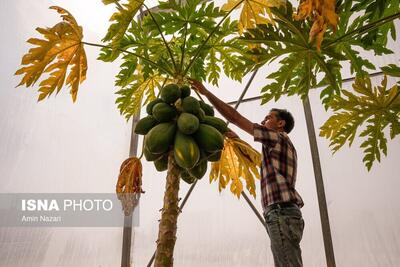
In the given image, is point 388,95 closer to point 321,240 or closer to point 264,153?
point 264,153

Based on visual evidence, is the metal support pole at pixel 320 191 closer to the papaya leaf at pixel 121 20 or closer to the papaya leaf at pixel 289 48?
the papaya leaf at pixel 289 48

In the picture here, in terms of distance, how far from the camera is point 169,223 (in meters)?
0.79

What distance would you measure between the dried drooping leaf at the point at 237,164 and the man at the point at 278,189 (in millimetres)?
237

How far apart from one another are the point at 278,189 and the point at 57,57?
1.18m

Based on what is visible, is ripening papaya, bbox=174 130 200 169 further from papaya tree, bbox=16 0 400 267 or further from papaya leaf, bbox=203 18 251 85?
papaya leaf, bbox=203 18 251 85

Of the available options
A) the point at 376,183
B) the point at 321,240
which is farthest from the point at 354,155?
the point at 321,240

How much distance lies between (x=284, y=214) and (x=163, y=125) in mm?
875

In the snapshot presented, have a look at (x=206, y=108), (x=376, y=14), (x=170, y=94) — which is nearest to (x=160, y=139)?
(x=170, y=94)

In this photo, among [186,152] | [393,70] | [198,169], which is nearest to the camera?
Answer: [186,152]

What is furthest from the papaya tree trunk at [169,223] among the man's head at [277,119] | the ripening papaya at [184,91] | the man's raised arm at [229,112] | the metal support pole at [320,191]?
the metal support pole at [320,191]

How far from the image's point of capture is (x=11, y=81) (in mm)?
1840

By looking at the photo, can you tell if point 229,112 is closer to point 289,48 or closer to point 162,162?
point 289,48

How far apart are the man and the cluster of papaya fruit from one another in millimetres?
322

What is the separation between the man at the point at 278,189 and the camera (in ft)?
4.53
